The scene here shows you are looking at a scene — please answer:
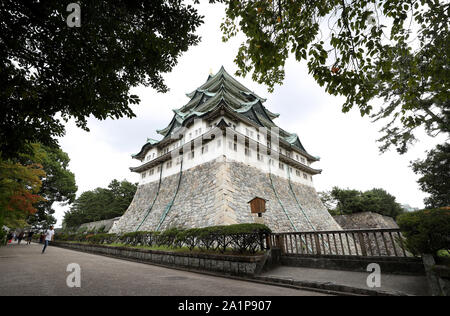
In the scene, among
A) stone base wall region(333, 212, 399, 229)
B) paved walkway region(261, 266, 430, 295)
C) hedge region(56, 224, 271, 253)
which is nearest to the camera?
paved walkway region(261, 266, 430, 295)

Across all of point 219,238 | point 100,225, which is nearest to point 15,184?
point 219,238

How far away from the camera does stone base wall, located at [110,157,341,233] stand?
48.8 ft

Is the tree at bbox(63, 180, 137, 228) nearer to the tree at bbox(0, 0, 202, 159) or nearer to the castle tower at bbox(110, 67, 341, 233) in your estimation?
the castle tower at bbox(110, 67, 341, 233)

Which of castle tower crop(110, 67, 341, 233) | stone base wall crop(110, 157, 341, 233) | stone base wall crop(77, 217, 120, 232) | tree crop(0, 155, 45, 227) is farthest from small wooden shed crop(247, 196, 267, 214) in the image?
stone base wall crop(77, 217, 120, 232)

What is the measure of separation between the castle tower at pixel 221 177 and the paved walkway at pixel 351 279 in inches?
288

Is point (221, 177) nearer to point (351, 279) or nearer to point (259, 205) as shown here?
point (259, 205)

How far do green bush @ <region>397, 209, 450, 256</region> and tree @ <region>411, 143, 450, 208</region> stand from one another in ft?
57.0

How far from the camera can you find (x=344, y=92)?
4246 mm

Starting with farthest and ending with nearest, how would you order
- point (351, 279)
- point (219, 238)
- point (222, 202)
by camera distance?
1. point (222, 202)
2. point (219, 238)
3. point (351, 279)

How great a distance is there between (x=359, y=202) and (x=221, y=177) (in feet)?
76.2

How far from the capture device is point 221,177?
52.5 ft

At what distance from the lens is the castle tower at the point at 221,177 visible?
15836 mm
